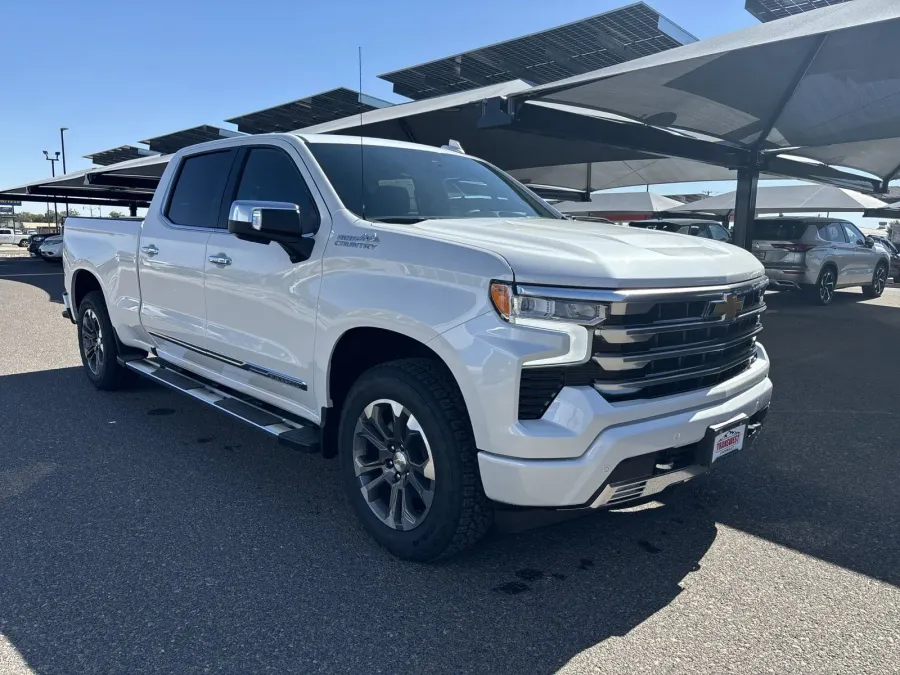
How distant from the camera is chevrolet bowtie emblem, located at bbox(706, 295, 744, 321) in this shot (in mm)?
2898

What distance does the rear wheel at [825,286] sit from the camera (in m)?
13.5

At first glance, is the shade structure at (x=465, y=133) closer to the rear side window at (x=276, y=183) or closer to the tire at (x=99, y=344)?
the tire at (x=99, y=344)

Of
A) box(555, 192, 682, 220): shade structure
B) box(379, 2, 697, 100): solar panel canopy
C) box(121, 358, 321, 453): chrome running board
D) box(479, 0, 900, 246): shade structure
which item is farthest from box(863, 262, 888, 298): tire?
box(121, 358, 321, 453): chrome running board

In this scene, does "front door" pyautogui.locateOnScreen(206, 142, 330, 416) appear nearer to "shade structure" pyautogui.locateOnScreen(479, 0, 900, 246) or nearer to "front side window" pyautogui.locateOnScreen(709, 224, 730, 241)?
"shade structure" pyautogui.locateOnScreen(479, 0, 900, 246)

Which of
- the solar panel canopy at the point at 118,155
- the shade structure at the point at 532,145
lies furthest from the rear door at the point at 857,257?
the solar panel canopy at the point at 118,155

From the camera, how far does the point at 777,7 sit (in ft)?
47.7

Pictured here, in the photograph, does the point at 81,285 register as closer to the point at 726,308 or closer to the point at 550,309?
the point at 550,309

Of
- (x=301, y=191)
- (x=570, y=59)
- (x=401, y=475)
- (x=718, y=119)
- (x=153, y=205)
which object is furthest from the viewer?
(x=570, y=59)

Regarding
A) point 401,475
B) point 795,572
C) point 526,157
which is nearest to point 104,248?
point 401,475

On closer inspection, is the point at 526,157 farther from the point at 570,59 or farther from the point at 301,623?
the point at 301,623

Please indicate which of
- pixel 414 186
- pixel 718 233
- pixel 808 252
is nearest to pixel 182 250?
pixel 414 186

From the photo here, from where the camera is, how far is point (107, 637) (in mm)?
2508

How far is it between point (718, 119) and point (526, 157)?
6251mm

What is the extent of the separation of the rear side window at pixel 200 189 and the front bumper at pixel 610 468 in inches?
106
